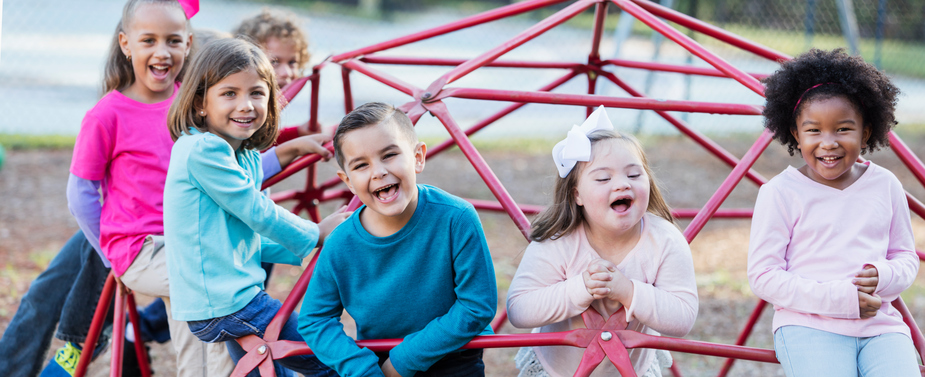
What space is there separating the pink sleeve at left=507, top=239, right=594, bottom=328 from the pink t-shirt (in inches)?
46.0

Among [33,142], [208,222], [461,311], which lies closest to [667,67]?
[461,311]

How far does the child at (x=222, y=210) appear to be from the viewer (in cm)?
212

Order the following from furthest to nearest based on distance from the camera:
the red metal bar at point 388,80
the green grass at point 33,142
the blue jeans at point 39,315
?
the green grass at point 33,142 < the blue jeans at point 39,315 < the red metal bar at point 388,80

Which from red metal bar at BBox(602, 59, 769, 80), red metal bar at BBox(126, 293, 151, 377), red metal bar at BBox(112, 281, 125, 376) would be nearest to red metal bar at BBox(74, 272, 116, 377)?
red metal bar at BBox(112, 281, 125, 376)

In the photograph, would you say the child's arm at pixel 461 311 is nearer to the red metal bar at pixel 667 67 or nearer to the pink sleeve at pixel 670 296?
the pink sleeve at pixel 670 296

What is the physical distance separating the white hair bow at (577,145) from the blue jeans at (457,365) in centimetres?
54

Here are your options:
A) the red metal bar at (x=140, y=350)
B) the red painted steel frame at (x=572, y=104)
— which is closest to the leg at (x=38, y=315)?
the red metal bar at (x=140, y=350)

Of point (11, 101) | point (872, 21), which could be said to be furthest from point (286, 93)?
point (872, 21)

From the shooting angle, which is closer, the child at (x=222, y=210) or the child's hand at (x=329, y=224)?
the child at (x=222, y=210)

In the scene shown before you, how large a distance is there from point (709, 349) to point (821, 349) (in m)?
0.28

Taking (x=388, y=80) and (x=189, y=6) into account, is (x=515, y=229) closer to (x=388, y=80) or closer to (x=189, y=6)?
(x=388, y=80)

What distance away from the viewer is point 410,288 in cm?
201

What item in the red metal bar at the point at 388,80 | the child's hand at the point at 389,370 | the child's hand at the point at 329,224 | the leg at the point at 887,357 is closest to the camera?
the leg at the point at 887,357

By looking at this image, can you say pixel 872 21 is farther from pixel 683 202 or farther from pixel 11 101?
pixel 11 101
